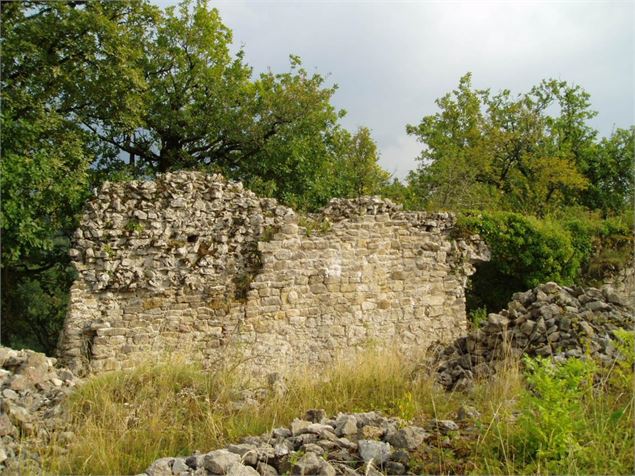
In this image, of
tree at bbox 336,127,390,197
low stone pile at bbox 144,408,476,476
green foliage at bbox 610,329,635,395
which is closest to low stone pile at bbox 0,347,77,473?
low stone pile at bbox 144,408,476,476

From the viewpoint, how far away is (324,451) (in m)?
3.74

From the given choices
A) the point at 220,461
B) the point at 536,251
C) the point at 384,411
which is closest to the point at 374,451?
the point at 220,461

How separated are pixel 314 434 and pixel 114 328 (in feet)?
17.8

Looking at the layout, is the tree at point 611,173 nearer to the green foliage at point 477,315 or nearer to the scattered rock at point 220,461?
the green foliage at point 477,315

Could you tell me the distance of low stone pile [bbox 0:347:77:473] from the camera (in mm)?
4355

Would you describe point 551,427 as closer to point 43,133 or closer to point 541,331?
point 541,331

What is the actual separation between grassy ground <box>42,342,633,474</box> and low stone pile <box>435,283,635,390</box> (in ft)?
2.81

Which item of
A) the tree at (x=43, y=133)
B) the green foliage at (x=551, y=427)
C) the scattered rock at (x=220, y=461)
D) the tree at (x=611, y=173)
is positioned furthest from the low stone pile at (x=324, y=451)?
the tree at (x=611, y=173)

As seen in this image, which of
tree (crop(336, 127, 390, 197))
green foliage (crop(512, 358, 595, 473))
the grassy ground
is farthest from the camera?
tree (crop(336, 127, 390, 197))

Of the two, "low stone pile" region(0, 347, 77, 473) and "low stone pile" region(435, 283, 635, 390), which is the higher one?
"low stone pile" region(435, 283, 635, 390)

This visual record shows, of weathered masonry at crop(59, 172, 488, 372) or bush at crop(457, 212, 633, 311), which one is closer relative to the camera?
weathered masonry at crop(59, 172, 488, 372)

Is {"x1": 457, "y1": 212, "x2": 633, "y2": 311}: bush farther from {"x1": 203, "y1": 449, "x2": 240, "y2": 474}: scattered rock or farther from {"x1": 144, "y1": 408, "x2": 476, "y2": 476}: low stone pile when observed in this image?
{"x1": 203, "y1": 449, "x2": 240, "y2": 474}: scattered rock

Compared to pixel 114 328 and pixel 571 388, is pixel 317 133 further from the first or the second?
pixel 571 388

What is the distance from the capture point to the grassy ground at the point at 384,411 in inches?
140
